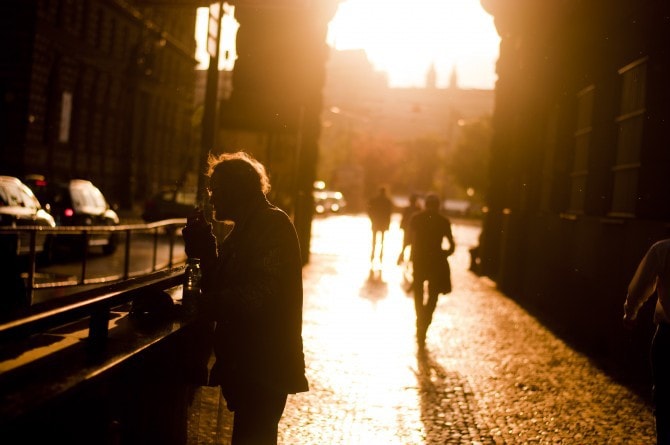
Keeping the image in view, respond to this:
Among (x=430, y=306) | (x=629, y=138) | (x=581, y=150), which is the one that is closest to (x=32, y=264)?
(x=430, y=306)

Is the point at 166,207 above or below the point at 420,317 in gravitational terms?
above

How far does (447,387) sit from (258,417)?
435 centimetres

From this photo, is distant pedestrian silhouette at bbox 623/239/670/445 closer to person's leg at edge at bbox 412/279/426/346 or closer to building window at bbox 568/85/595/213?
person's leg at edge at bbox 412/279/426/346

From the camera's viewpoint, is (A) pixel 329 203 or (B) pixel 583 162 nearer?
(B) pixel 583 162

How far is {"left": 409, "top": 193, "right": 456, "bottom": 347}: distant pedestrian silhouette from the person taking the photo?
10.6 meters

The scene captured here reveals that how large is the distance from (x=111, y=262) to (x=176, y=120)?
32563mm

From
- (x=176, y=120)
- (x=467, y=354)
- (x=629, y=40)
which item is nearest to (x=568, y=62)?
(x=629, y=40)

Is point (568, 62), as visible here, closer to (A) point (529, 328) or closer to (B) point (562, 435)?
(A) point (529, 328)

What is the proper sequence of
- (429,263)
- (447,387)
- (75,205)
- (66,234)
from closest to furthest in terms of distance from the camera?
(447,387) → (429,263) → (66,234) → (75,205)

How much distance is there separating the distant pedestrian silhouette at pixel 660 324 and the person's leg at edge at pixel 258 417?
2.52 m

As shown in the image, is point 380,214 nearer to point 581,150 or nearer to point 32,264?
point 581,150

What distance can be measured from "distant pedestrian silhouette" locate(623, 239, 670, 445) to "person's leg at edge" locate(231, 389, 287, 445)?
2.52 m

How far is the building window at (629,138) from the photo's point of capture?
11117 millimetres

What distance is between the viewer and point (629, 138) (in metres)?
11.7
